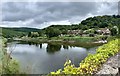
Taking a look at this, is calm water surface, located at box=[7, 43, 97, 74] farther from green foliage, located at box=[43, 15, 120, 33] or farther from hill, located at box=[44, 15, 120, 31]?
hill, located at box=[44, 15, 120, 31]

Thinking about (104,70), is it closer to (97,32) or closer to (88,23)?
(97,32)

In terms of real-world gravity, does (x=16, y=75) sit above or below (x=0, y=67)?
below

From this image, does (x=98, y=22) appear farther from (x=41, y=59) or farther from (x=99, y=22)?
(x=41, y=59)

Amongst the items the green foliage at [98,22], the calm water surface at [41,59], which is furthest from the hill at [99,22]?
the calm water surface at [41,59]

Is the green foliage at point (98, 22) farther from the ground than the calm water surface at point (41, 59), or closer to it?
farther from the ground

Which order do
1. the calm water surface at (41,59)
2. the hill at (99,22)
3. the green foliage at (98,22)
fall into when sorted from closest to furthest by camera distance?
the calm water surface at (41,59) < the hill at (99,22) < the green foliage at (98,22)

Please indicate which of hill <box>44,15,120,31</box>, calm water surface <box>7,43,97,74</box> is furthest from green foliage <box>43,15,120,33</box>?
calm water surface <box>7,43,97,74</box>

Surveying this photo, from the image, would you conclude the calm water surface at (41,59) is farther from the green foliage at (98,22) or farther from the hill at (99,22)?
the hill at (99,22)

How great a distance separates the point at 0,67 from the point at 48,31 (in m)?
65.8

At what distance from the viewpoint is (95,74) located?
580cm

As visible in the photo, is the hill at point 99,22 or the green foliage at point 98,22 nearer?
the hill at point 99,22

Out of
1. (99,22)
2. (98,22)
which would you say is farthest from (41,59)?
(98,22)

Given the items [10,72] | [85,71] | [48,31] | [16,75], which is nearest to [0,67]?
[10,72]

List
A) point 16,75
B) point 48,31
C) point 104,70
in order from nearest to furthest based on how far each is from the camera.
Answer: point 104,70 → point 16,75 → point 48,31
